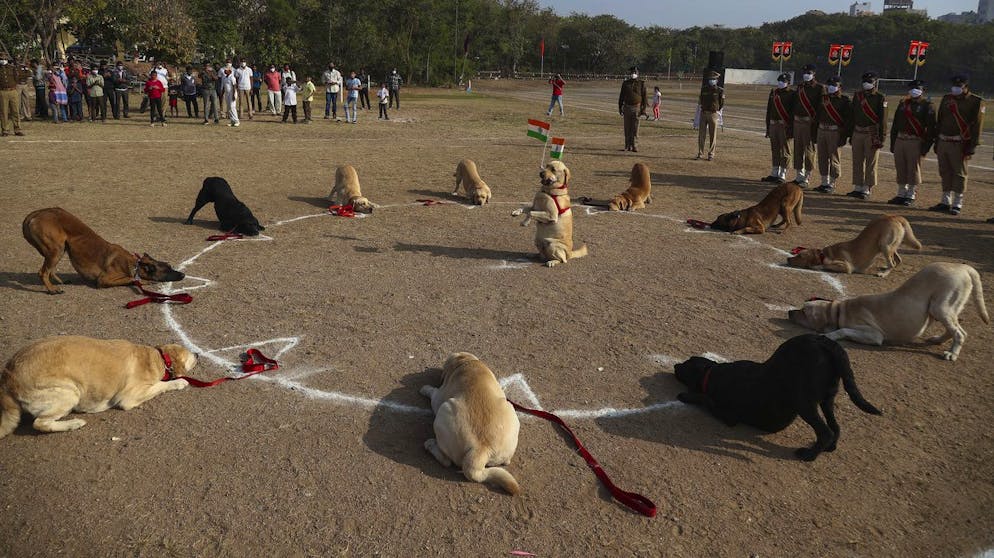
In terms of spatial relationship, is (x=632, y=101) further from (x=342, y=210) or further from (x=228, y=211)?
(x=228, y=211)

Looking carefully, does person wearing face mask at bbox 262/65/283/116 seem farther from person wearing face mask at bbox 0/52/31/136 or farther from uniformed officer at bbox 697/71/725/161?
uniformed officer at bbox 697/71/725/161

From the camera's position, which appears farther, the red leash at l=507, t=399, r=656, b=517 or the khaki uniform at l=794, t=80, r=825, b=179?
the khaki uniform at l=794, t=80, r=825, b=179

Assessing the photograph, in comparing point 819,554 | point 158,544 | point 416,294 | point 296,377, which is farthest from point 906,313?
point 158,544

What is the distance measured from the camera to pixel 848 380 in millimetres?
5629

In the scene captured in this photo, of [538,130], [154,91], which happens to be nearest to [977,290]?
[538,130]

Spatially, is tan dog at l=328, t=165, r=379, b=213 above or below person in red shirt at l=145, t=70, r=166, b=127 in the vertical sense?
below

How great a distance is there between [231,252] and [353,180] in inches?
161

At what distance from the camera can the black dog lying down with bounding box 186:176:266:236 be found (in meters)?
12.4

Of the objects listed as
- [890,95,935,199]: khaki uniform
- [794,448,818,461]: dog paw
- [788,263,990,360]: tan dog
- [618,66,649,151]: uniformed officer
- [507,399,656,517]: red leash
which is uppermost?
[618,66,649,151]: uniformed officer

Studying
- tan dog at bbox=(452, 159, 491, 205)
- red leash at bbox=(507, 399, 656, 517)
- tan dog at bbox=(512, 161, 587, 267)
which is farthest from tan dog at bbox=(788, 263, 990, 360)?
tan dog at bbox=(452, 159, 491, 205)

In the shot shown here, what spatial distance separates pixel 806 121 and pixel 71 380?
17.7 metres

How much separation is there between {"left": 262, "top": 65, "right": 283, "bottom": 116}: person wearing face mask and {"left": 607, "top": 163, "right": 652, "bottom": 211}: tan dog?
2338 centimetres

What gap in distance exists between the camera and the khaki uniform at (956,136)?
14711 millimetres

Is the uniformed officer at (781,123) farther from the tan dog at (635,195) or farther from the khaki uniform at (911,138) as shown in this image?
the tan dog at (635,195)
